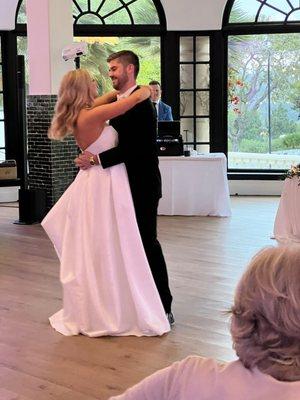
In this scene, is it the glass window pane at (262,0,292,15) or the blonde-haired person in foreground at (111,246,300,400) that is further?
the glass window pane at (262,0,292,15)

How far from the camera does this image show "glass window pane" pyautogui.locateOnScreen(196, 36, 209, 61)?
33.8ft

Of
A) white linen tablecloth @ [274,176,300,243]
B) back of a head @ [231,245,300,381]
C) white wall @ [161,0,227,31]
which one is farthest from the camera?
white wall @ [161,0,227,31]

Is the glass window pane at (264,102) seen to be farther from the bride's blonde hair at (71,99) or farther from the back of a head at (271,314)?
the back of a head at (271,314)

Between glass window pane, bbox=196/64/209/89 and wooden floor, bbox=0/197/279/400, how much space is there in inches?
133

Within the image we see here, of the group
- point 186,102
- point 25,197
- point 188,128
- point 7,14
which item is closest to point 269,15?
point 186,102

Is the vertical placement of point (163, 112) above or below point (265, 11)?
below

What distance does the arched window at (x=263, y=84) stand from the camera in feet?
33.8

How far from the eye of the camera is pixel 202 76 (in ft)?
34.0

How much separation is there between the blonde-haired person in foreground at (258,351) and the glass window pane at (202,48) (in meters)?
9.29

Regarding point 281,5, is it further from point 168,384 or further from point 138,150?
point 168,384

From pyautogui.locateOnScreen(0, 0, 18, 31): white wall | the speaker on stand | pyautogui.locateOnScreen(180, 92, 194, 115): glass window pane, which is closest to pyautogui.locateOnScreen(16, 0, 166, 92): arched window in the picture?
pyautogui.locateOnScreen(0, 0, 18, 31): white wall

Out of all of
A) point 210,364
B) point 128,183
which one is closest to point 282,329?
point 210,364

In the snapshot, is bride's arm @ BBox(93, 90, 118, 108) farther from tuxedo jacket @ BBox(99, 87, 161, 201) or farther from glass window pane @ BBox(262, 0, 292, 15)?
glass window pane @ BBox(262, 0, 292, 15)

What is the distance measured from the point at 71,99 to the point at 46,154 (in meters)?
4.19
